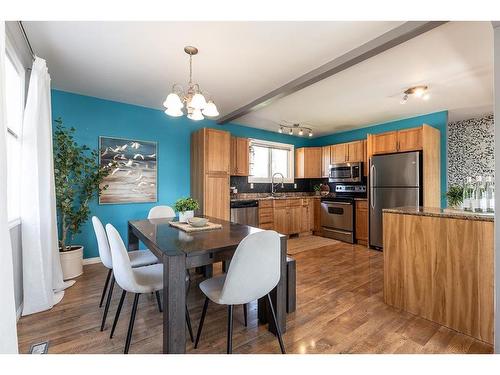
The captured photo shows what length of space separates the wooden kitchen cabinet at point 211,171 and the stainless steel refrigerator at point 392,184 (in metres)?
2.60

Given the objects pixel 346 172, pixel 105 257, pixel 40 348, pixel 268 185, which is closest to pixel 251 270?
pixel 105 257

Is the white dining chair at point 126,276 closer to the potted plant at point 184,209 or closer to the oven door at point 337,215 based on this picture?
the potted plant at point 184,209

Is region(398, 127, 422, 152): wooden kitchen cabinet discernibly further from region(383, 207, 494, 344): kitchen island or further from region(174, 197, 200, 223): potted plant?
region(174, 197, 200, 223): potted plant

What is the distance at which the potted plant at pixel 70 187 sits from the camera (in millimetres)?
2793

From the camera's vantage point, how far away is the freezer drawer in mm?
3689

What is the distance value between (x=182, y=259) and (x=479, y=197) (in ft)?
7.55

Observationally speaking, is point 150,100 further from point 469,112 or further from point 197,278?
point 469,112

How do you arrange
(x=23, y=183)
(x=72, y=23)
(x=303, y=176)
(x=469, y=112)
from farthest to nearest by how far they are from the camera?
(x=303, y=176) → (x=469, y=112) → (x=23, y=183) → (x=72, y=23)

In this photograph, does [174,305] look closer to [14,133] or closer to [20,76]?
[14,133]

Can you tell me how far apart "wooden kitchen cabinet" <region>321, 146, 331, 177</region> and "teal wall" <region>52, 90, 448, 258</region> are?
1077 millimetres
